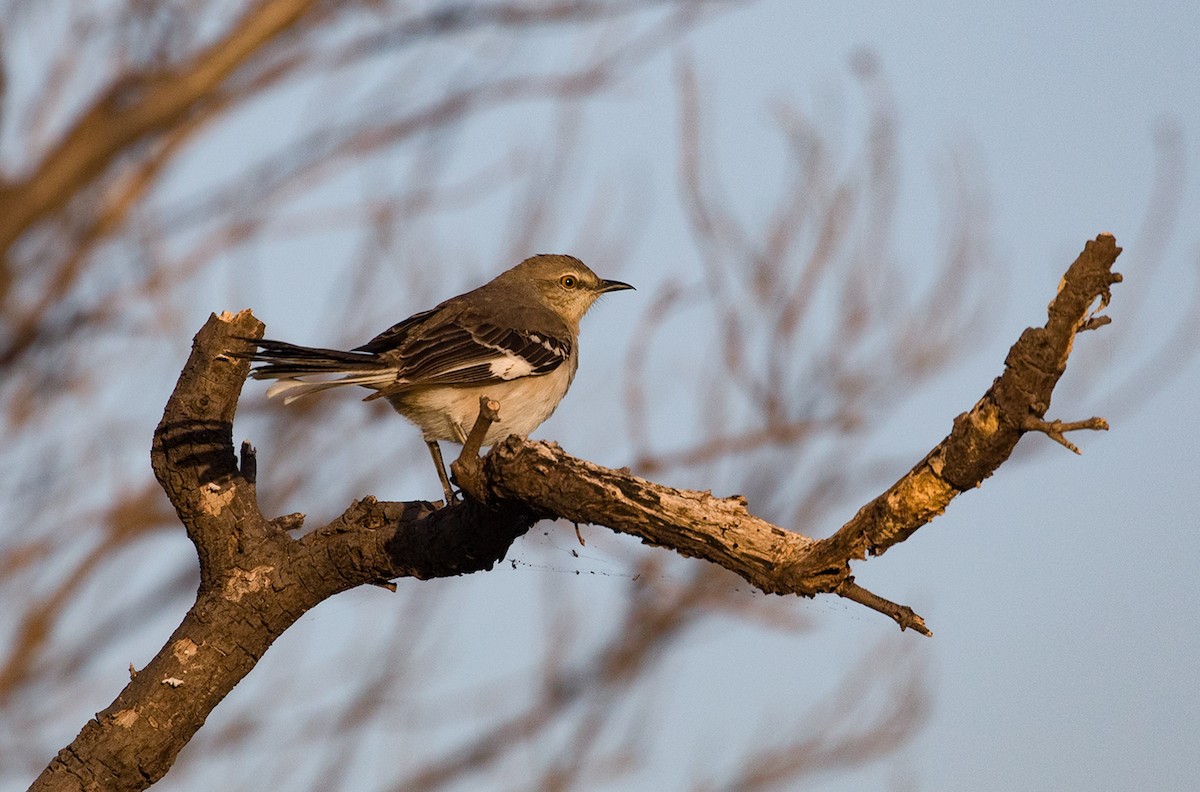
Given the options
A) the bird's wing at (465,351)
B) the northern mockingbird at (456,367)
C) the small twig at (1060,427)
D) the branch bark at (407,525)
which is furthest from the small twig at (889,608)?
the bird's wing at (465,351)

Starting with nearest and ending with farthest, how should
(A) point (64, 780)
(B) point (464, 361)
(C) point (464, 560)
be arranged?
(A) point (64, 780), (C) point (464, 560), (B) point (464, 361)

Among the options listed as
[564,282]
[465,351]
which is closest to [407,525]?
[465,351]

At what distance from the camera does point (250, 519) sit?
397 centimetres

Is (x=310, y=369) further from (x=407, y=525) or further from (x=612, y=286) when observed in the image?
(x=612, y=286)

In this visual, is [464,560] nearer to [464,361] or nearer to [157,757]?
[157,757]

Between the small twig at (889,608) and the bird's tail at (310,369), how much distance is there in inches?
81.9

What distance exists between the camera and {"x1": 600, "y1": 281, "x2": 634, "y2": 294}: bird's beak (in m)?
7.79

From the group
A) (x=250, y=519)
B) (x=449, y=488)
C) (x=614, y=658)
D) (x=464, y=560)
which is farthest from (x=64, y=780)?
(x=614, y=658)

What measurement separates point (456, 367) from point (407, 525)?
69.5 inches

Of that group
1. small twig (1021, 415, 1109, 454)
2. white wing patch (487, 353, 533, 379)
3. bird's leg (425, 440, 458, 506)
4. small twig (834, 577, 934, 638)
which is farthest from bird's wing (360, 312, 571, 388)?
small twig (1021, 415, 1109, 454)

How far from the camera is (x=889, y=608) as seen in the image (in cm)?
294

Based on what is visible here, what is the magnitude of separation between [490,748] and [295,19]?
6068mm

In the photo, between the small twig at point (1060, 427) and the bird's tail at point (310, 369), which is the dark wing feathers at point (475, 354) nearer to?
the bird's tail at point (310, 369)

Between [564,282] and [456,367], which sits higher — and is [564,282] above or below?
above
